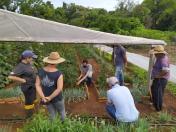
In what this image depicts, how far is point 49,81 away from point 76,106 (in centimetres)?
296

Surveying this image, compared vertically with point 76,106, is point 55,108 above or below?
above

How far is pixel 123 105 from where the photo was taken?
22.7ft

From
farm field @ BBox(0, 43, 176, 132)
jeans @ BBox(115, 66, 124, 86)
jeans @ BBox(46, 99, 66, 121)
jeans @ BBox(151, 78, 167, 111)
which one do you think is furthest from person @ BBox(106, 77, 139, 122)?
jeans @ BBox(115, 66, 124, 86)

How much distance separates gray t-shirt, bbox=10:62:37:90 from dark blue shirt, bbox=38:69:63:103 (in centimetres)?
87

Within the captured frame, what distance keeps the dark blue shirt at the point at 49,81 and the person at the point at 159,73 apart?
3246mm

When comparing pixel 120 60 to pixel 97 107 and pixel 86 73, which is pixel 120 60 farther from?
pixel 97 107

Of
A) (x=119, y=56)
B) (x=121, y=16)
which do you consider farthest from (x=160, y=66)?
(x=121, y=16)

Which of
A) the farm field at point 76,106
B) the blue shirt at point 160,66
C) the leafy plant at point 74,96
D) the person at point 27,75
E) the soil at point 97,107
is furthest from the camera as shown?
the leafy plant at point 74,96

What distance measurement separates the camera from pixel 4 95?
32.4 ft

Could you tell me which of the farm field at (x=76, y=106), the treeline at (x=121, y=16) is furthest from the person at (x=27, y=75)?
the treeline at (x=121, y=16)

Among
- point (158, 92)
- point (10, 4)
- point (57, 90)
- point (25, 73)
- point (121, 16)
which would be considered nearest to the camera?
point (57, 90)

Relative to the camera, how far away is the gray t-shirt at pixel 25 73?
7434 millimetres

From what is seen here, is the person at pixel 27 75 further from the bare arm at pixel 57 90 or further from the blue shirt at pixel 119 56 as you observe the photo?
the blue shirt at pixel 119 56

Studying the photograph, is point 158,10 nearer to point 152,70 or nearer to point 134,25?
point 134,25
